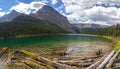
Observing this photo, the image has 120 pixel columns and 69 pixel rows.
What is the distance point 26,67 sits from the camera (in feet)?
97.8

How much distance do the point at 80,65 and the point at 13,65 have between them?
9.96 metres

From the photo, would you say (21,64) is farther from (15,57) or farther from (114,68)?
(114,68)

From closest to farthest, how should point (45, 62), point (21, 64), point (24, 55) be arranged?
point (45, 62) < point (21, 64) < point (24, 55)

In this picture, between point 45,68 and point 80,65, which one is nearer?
point 45,68

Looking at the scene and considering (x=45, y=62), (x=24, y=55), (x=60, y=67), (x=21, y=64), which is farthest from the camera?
(x=24, y=55)

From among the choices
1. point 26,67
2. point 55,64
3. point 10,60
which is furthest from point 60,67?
point 10,60

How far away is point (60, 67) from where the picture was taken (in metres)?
26.8

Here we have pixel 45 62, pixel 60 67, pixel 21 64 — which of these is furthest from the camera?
pixel 21 64

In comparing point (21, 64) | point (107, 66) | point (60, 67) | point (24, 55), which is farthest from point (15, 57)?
point (107, 66)

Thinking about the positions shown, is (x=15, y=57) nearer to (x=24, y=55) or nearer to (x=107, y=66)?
(x=24, y=55)

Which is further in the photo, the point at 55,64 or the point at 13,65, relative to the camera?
the point at 13,65

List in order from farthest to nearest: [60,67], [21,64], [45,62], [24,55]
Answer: [24,55]
[21,64]
[45,62]
[60,67]

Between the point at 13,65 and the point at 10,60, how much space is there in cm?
145

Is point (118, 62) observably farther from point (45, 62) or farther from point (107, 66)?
point (45, 62)
